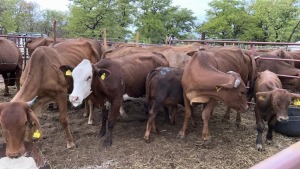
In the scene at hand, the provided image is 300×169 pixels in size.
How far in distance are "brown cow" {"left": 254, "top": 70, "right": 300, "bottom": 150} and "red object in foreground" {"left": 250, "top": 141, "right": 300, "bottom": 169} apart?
4211 millimetres

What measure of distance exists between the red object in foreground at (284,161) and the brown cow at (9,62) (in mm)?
8293

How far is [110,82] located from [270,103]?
265 centimetres

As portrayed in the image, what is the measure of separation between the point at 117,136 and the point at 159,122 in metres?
1.13

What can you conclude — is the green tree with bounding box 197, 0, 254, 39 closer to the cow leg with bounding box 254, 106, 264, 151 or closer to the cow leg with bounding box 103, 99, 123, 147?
the cow leg with bounding box 254, 106, 264, 151

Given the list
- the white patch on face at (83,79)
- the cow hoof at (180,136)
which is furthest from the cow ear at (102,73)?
the cow hoof at (180,136)

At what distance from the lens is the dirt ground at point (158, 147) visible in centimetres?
449

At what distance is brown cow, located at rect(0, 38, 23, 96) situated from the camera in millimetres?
8117

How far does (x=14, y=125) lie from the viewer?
3713mm

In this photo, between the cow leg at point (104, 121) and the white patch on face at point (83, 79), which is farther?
the cow leg at point (104, 121)

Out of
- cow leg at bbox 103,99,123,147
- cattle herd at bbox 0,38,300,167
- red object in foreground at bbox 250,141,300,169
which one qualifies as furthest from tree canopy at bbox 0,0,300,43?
red object in foreground at bbox 250,141,300,169

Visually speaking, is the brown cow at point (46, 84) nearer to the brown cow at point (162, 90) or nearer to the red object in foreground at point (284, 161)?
the brown cow at point (162, 90)

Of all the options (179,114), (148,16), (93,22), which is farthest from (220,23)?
(179,114)

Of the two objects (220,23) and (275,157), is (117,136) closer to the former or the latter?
(275,157)

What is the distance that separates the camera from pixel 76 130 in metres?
5.86
